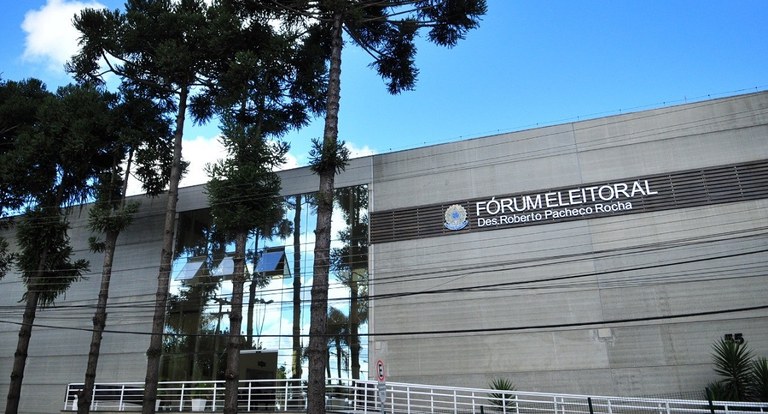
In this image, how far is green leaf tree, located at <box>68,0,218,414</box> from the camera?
71.0 ft

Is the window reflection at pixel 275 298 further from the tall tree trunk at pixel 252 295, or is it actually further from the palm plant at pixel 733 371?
the palm plant at pixel 733 371

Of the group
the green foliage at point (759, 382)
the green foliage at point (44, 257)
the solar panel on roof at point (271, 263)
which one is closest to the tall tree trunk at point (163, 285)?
the solar panel on roof at point (271, 263)

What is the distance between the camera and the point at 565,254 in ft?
66.7

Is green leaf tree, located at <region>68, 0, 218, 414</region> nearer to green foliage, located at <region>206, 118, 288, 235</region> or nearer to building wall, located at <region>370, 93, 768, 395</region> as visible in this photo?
green foliage, located at <region>206, 118, 288, 235</region>

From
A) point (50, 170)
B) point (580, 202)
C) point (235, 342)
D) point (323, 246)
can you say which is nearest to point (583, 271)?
point (580, 202)

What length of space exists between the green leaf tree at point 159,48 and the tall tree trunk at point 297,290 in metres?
5.00

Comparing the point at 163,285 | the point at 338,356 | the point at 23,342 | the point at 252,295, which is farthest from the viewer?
the point at 252,295

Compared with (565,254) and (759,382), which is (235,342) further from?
(759,382)

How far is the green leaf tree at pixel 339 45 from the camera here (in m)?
14.9

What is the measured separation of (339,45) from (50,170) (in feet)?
51.1

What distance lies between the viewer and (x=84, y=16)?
22797 millimetres

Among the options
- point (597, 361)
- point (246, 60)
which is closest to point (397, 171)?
point (246, 60)

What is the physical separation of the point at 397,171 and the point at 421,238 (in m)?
3.26

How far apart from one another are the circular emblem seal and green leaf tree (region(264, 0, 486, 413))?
5.35 meters
